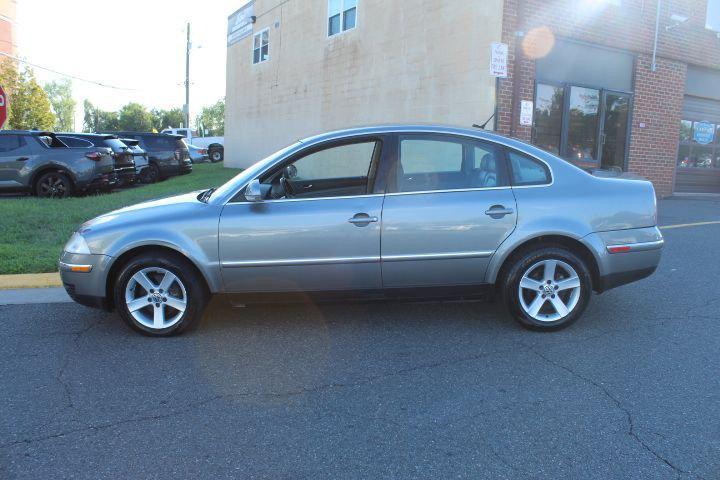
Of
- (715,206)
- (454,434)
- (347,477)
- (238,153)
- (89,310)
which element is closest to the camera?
(347,477)

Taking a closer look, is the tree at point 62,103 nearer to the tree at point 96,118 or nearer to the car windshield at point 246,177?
the tree at point 96,118

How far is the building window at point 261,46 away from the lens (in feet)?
72.7

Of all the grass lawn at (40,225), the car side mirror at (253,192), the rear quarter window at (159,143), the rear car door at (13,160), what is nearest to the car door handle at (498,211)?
the car side mirror at (253,192)

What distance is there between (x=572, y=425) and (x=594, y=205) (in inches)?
77.1

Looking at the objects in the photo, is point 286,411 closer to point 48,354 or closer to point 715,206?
point 48,354

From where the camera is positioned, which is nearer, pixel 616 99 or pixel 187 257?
pixel 187 257

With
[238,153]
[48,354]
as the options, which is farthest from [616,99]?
[238,153]

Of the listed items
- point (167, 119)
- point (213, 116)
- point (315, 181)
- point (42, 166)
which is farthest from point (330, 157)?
point (213, 116)

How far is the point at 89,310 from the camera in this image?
5.11 metres

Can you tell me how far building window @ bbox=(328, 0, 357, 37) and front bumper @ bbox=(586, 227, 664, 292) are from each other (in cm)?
1302

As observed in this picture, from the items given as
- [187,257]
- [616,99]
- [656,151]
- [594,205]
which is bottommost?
[187,257]

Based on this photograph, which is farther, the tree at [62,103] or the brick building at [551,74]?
the tree at [62,103]

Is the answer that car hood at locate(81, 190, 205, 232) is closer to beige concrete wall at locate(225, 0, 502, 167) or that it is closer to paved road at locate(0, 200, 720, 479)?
paved road at locate(0, 200, 720, 479)

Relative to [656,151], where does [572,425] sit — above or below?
below
